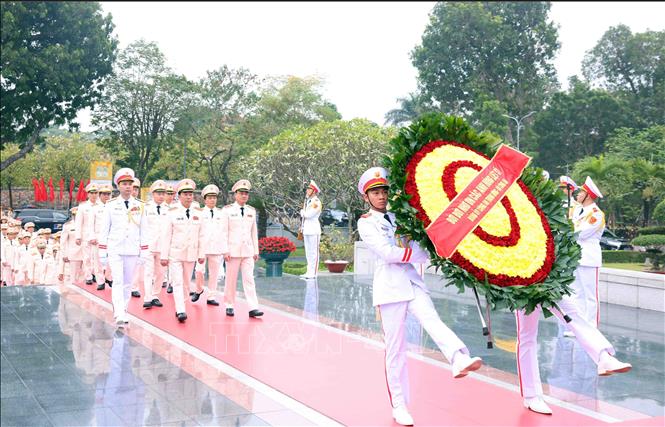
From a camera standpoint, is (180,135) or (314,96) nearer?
(180,135)

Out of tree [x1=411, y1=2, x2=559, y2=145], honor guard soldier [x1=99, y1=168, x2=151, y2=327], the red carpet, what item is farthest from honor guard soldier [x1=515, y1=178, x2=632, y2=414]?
tree [x1=411, y1=2, x2=559, y2=145]

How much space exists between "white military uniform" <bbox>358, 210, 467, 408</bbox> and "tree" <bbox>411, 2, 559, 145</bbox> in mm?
30359

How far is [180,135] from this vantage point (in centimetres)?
3072

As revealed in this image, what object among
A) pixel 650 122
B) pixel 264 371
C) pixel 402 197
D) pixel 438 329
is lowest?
pixel 264 371

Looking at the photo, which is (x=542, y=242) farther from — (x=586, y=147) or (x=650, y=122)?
(x=586, y=147)

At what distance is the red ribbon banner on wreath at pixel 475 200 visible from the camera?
458 cm

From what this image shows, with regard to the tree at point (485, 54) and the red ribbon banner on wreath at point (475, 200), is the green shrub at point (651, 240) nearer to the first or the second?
the red ribbon banner on wreath at point (475, 200)

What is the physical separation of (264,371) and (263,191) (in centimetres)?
1518

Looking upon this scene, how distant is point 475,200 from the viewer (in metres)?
4.71

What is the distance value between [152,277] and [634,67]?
16.8 m

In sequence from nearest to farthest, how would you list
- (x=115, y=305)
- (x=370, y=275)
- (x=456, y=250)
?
1. (x=456, y=250)
2. (x=115, y=305)
3. (x=370, y=275)

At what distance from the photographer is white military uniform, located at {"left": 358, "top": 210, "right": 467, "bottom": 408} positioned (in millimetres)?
4887

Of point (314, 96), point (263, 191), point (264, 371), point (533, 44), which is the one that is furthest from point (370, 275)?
point (533, 44)

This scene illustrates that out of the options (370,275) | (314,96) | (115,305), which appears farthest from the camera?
(314,96)
